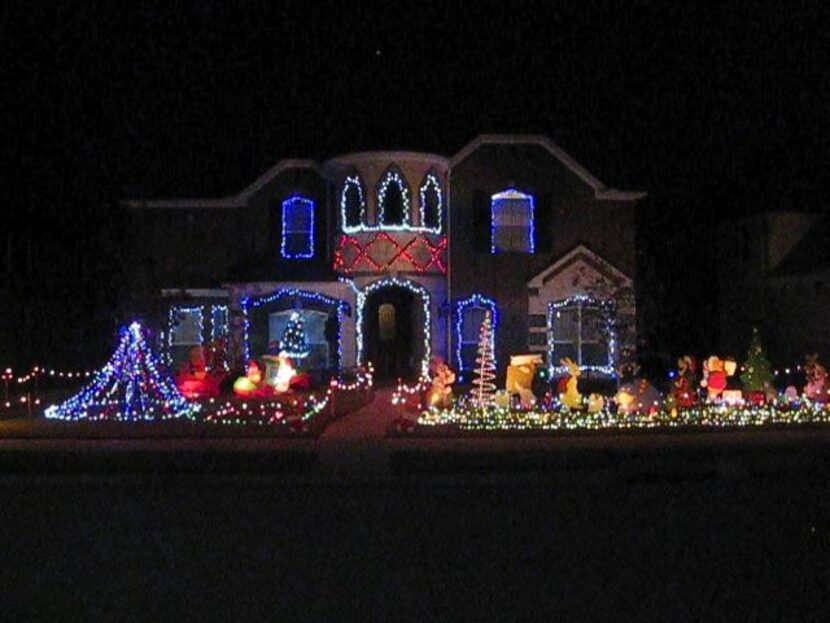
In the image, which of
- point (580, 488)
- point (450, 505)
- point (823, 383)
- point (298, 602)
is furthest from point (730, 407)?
point (298, 602)

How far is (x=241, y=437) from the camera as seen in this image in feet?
67.4

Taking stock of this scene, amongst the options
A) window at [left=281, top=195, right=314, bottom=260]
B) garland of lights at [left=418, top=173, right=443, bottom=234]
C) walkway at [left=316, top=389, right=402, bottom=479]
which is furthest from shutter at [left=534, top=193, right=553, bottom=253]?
walkway at [left=316, top=389, right=402, bottom=479]

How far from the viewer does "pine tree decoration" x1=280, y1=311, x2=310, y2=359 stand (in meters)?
31.3

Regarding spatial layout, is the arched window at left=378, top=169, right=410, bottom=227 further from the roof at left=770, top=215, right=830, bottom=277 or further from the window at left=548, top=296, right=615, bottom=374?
the roof at left=770, top=215, right=830, bottom=277

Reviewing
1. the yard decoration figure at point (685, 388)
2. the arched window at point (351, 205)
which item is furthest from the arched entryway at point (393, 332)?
the yard decoration figure at point (685, 388)

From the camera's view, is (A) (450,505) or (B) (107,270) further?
(B) (107,270)

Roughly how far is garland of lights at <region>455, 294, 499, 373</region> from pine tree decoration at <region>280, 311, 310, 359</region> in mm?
4144

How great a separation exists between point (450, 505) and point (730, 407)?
438 inches

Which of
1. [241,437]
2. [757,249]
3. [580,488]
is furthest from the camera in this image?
[757,249]

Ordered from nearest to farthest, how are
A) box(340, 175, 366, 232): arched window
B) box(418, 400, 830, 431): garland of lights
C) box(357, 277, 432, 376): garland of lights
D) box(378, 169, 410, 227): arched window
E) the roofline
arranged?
box(418, 400, 830, 431): garland of lights
box(378, 169, 410, 227): arched window
box(340, 175, 366, 232): arched window
box(357, 277, 432, 376): garland of lights
the roofline

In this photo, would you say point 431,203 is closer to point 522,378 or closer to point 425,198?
point 425,198

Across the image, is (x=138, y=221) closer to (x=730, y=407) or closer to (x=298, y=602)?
(x=730, y=407)

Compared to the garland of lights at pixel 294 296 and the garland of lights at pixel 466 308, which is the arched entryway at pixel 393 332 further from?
the garland of lights at pixel 466 308

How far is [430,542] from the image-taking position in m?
11.1
